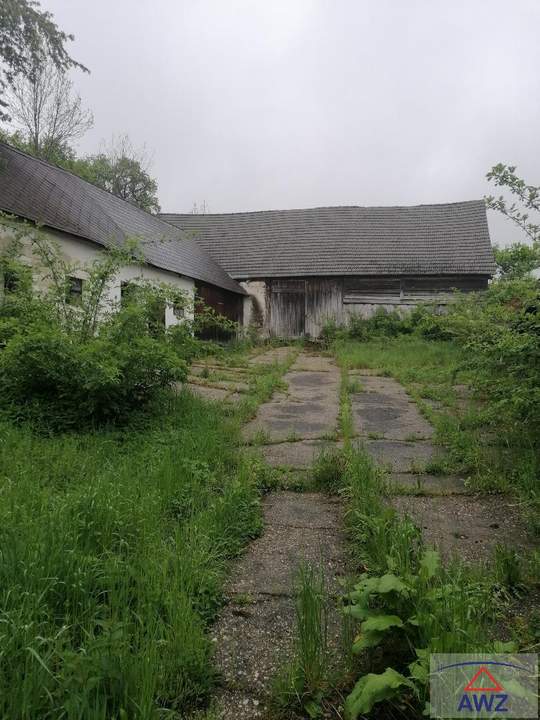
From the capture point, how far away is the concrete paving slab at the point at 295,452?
3836 mm

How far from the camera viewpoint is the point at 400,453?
162 inches

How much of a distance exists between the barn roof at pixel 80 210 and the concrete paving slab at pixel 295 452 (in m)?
4.22

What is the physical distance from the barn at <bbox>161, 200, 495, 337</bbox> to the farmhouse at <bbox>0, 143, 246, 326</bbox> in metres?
1.76

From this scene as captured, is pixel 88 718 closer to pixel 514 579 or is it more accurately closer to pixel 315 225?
pixel 514 579

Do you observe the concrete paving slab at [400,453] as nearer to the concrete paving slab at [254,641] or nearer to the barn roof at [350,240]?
the concrete paving slab at [254,641]

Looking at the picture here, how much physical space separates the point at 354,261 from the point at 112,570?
1786cm

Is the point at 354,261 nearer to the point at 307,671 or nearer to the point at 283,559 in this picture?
the point at 283,559

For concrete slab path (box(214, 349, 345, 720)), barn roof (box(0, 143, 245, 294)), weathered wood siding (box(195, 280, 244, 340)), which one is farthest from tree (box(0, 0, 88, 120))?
concrete slab path (box(214, 349, 345, 720))

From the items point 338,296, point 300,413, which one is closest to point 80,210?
point 300,413

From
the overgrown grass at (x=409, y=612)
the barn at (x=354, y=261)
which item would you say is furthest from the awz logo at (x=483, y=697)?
the barn at (x=354, y=261)

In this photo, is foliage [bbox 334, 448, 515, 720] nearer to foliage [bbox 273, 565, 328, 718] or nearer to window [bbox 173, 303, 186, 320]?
foliage [bbox 273, 565, 328, 718]

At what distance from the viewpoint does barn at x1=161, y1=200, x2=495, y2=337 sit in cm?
1775

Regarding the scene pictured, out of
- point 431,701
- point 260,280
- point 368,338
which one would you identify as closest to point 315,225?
point 260,280

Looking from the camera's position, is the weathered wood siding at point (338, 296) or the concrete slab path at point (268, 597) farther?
the weathered wood siding at point (338, 296)
